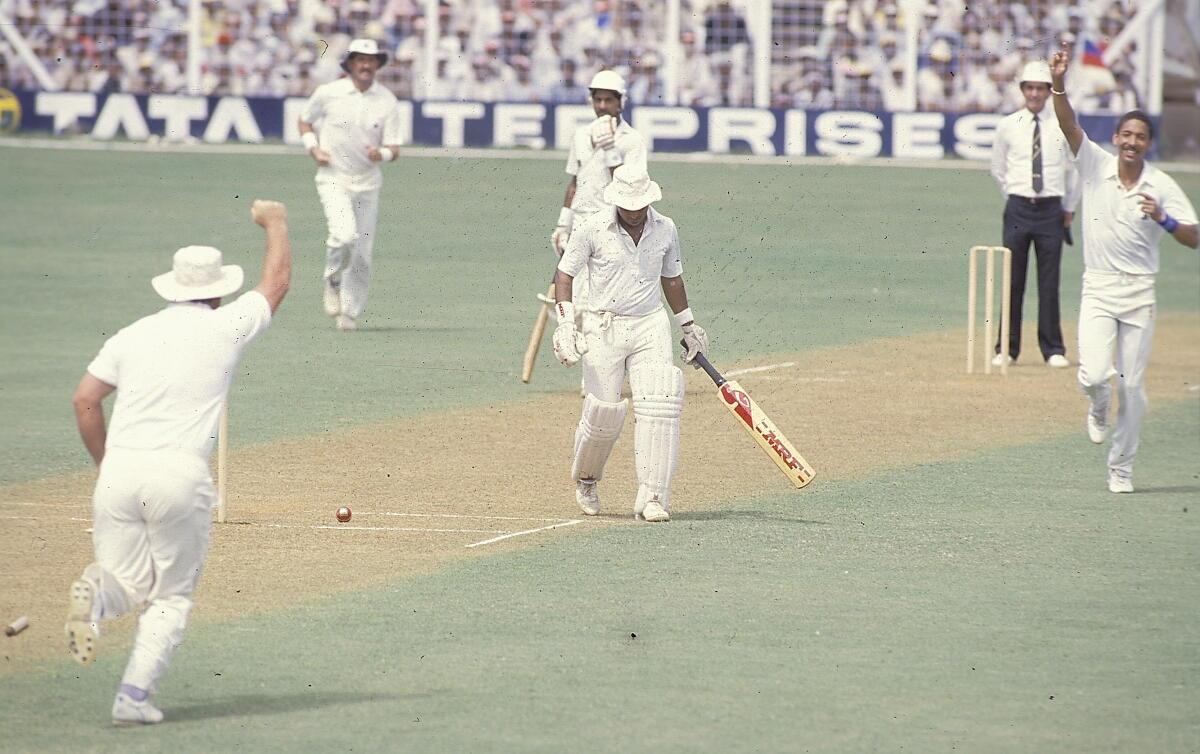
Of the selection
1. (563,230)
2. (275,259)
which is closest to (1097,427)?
(563,230)

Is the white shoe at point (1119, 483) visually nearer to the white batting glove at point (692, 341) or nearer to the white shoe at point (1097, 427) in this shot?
the white shoe at point (1097, 427)

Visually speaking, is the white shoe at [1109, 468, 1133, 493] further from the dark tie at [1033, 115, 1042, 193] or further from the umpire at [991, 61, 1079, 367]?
the dark tie at [1033, 115, 1042, 193]

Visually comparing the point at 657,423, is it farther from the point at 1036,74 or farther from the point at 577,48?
the point at 577,48

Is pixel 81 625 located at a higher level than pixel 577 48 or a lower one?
lower

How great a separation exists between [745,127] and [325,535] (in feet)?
79.4

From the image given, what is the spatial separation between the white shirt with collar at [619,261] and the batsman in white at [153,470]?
145 inches

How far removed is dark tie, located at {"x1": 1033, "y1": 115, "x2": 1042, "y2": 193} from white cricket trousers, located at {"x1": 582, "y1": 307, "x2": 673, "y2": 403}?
6.85 meters

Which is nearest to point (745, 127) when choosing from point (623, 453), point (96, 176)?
point (96, 176)

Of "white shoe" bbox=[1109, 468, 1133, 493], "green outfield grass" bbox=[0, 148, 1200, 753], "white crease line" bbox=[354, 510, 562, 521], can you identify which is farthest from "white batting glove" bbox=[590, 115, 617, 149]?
"white shoe" bbox=[1109, 468, 1133, 493]

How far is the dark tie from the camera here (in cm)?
1683

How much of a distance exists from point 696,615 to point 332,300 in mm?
10085

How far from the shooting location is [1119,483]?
39.0 ft

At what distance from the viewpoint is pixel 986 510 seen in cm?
1126

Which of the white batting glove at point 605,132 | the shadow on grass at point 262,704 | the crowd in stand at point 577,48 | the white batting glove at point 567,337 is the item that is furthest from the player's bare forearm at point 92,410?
the crowd in stand at point 577,48
